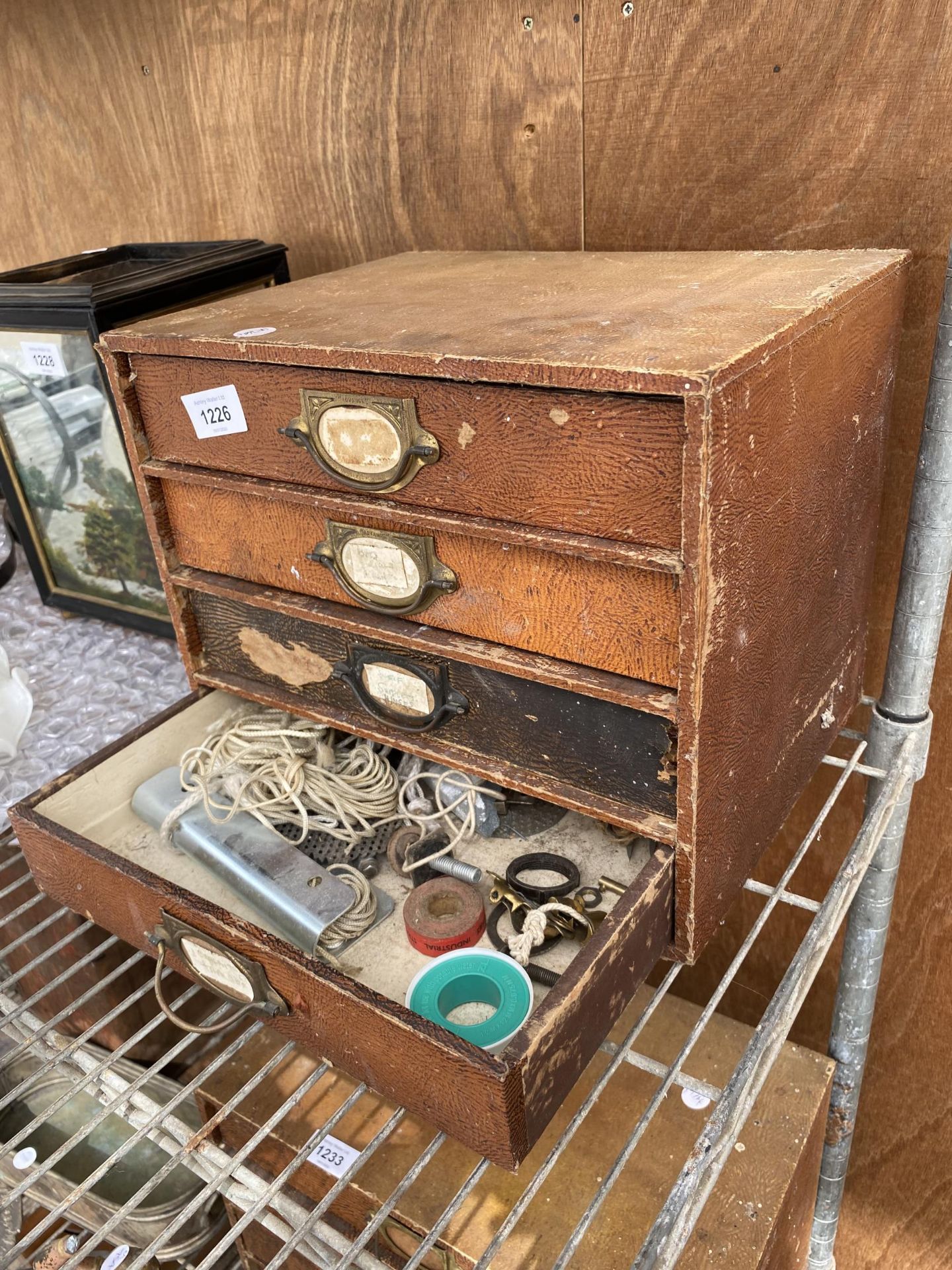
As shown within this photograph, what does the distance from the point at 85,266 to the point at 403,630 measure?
2.48 ft

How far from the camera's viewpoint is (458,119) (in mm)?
1058

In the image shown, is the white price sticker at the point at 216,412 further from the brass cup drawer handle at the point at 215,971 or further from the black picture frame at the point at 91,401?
the brass cup drawer handle at the point at 215,971

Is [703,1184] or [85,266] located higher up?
[85,266]

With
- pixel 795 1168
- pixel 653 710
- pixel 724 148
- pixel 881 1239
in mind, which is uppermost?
pixel 724 148

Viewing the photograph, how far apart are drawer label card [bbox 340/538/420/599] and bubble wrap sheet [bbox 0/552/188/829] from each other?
1.65 feet

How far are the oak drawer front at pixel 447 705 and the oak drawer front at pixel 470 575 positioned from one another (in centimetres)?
4

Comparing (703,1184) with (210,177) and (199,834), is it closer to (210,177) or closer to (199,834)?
(199,834)

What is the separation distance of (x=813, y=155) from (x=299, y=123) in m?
0.61

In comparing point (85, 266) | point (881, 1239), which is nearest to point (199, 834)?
point (85, 266)

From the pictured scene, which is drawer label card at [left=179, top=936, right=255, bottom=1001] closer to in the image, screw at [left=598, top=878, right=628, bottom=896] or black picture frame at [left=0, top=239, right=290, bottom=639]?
screw at [left=598, top=878, right=628, bottom=896]

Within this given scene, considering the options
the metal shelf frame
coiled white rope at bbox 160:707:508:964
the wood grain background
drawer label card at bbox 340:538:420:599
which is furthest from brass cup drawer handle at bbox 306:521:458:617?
the wood grain background

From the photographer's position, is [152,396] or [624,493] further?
[152,396]

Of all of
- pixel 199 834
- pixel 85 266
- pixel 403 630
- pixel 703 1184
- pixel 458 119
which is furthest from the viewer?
pixel 85 266

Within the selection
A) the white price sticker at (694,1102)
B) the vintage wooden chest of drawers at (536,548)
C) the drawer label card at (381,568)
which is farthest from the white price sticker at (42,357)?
the white price sticker at (694,1102)
